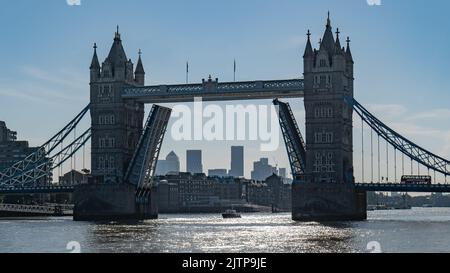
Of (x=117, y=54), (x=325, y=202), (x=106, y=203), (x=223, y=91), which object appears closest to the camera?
(x=325, y=202)

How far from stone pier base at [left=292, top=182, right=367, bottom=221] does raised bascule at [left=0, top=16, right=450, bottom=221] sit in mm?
151

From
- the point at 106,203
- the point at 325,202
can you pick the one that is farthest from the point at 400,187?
the point at 106,203

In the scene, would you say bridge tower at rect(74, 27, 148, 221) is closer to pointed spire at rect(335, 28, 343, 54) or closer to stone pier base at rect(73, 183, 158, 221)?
stone pier base at rect(73, 183, 158, 221)

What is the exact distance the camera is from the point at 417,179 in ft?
474

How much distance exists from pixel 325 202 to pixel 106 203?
3687cm

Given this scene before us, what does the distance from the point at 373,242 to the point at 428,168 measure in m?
64.9

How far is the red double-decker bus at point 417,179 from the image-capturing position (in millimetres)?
143375

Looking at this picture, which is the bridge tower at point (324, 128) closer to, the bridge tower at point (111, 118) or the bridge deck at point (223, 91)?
the bridge deck at point (223, 91)

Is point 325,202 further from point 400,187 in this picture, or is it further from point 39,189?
point 39,189

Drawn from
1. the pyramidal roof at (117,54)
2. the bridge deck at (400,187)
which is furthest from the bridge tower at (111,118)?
the bridge deck at (400,187)

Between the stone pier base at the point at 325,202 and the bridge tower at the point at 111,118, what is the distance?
3324 centimetres

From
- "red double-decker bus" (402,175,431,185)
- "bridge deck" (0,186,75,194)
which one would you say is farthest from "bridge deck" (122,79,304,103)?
"bridge deck" (0,186,75,194)

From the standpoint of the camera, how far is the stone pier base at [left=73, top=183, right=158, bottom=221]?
491 feet
